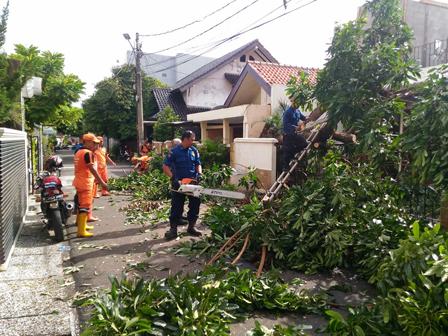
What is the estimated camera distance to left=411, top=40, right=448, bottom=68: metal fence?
982cm

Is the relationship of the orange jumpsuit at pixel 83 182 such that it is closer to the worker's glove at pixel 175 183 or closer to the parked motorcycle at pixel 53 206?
the parked motorcycle at pixel 53 206

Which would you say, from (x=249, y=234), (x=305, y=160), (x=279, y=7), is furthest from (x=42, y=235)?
(x=279, y=7)

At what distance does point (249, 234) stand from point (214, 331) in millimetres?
2192

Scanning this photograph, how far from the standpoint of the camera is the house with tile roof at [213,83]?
81.3 ft

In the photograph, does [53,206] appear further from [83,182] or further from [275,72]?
[275,72]

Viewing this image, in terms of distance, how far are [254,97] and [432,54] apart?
9.04 metres

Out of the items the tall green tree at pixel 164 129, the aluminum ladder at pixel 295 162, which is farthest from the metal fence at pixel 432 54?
the tall green tree at pixel 164 129

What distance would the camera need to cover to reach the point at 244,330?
130 inches

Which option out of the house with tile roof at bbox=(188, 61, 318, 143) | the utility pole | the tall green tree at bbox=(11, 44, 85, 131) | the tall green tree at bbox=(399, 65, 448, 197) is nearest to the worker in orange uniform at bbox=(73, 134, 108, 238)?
the tall green tree at bbox=(11, 44, 85, 131)

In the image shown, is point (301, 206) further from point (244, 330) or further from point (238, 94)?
point (238, 94)

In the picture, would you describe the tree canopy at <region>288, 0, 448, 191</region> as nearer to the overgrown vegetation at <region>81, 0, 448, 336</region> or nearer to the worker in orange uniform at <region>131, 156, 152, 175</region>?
the overgrown vegetation at <region>81, 0, 448, 336</region>

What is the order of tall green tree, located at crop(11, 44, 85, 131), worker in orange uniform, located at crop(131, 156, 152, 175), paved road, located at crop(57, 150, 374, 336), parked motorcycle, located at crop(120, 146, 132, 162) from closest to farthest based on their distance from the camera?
1. paved road, located at crop(57, 150, 374, 336)
2. tall green tree, located at crop(11, 44, 85, 131)
3. worker in orange uniform, located at crop(131, 156, 152, 175)
4. parked motorcycle, located at crop(120, 146, 132, 162)

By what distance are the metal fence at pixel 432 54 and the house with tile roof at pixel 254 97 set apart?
321cm

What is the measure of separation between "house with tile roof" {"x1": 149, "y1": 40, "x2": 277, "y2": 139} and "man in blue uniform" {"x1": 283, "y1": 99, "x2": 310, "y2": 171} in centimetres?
1748
